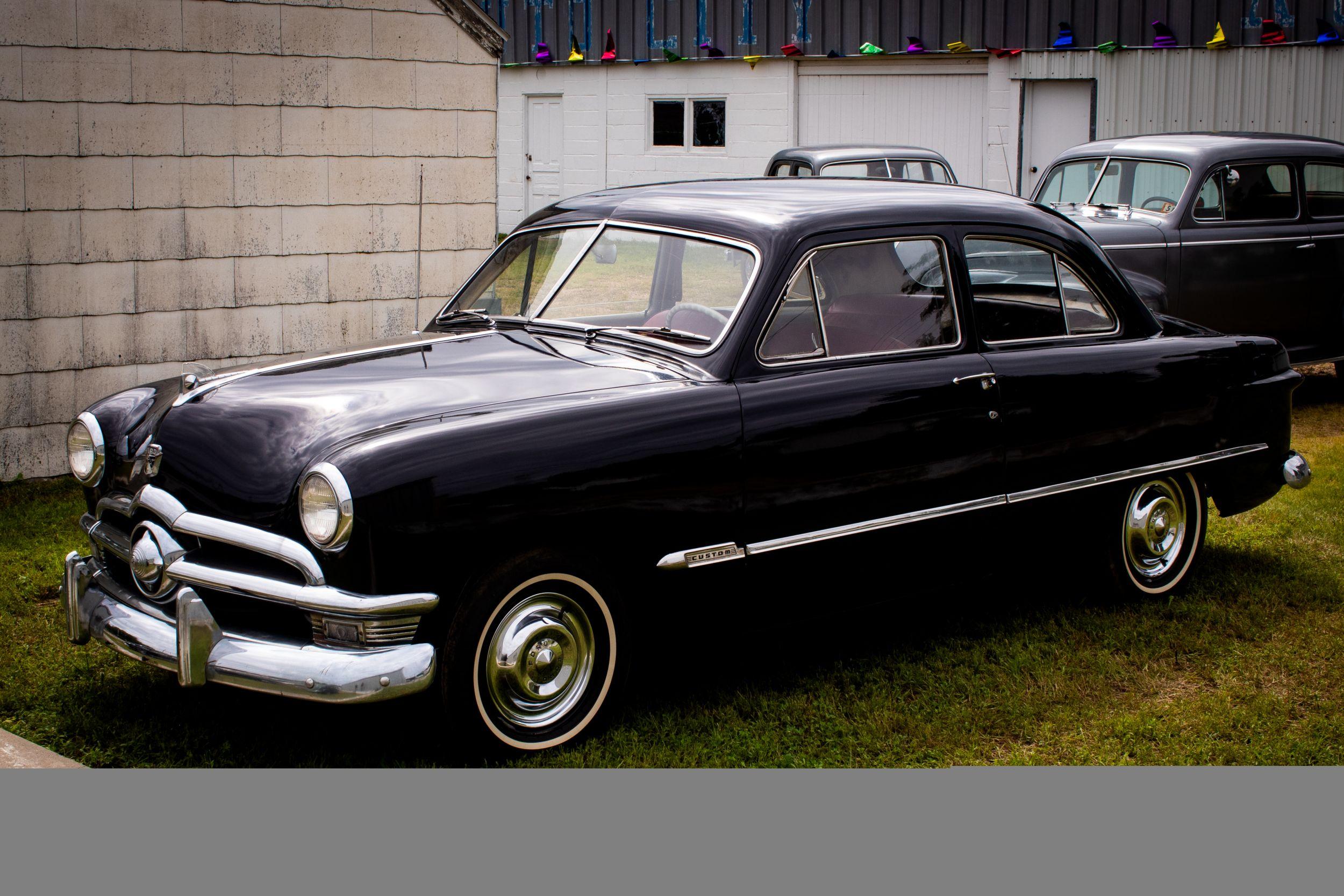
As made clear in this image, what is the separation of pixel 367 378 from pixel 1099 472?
2642 millimetres

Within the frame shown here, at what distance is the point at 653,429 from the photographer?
4.09 metres

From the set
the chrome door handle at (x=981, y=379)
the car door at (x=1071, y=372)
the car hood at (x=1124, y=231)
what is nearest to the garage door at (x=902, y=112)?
the car hood at (x=1124, y=231)

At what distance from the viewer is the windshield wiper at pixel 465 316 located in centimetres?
515

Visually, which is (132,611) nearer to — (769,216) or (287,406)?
(287,406)

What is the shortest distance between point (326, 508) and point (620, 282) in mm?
1682

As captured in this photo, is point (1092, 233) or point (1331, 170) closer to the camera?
point (1092, 233)

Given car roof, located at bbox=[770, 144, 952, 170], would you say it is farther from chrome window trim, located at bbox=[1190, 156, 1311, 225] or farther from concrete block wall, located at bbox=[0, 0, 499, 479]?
concrete block wall, located at bbox=[0, 0, 499, 479]

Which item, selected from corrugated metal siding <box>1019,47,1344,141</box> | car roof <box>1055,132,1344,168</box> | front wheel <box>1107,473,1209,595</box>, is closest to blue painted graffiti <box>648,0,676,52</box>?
corrugated metal siding <box>1019,47,1344,141</box>

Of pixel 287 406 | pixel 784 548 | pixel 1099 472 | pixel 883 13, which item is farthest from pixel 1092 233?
pixel 883 13

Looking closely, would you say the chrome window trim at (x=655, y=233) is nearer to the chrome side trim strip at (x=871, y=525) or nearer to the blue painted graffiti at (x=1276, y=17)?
the chrome side trim strip at (x=871, y=525)

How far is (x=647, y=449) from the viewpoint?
4.07 metres

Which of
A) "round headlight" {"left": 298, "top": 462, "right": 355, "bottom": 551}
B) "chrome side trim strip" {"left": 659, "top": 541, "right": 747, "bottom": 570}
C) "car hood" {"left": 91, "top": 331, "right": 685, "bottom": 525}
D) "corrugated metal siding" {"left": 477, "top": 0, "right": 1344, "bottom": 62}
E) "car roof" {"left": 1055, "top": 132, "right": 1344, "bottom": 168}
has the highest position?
"corrugated metal siding" {"left": 477, "top": 0, "right": 1344, "bottom": 62}

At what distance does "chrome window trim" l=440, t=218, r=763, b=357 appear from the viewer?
4.46 metres

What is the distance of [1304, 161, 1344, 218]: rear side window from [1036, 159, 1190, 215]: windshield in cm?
111
